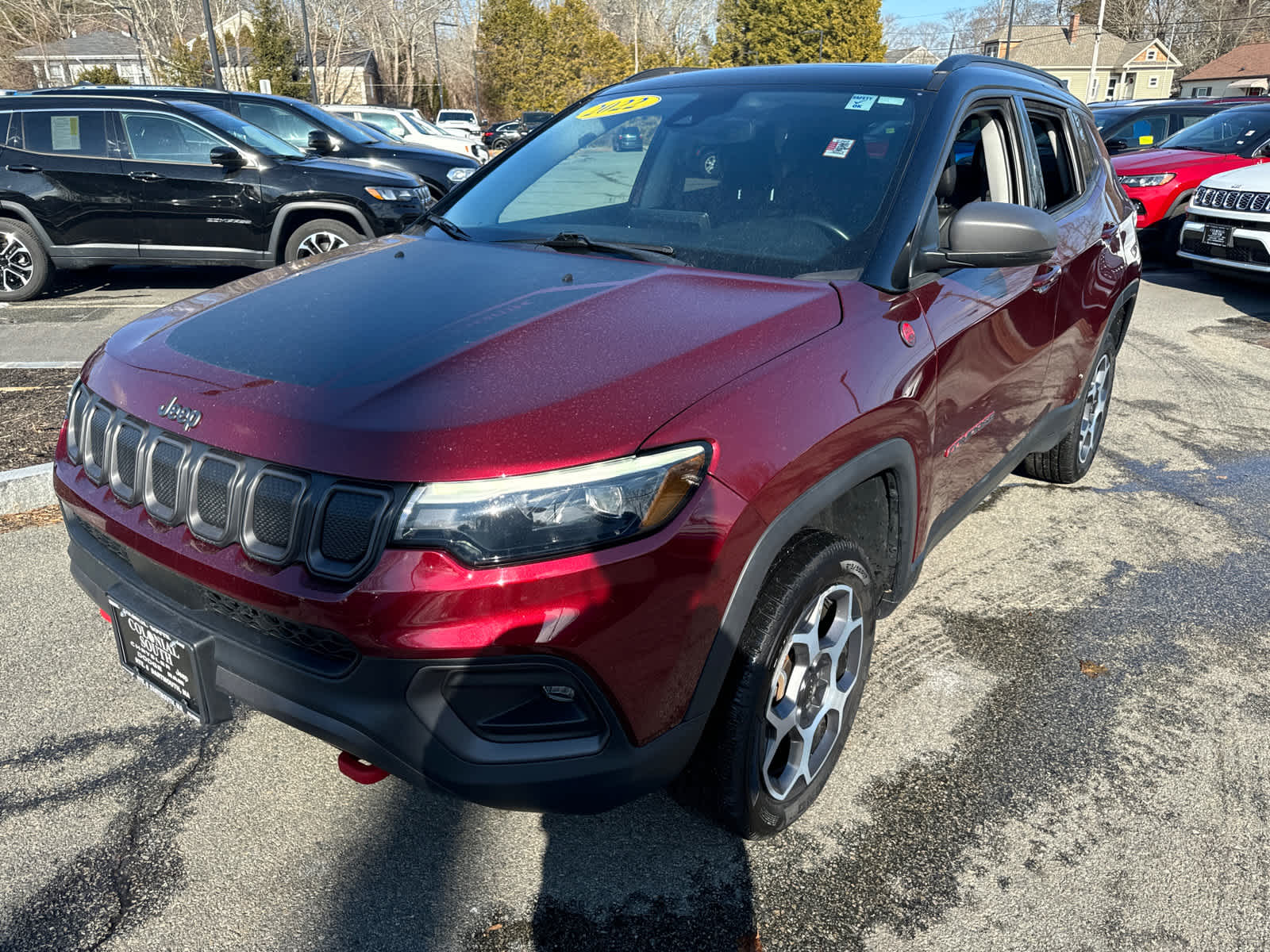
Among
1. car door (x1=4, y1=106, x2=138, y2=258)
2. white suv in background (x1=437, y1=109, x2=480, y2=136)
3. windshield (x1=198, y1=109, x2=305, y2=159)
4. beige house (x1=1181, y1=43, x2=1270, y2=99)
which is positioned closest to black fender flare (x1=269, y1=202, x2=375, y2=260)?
windshield (x1=198, y1=109, x2=305, y2=159)

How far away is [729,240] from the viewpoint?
9.22 ft

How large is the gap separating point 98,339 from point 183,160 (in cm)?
211

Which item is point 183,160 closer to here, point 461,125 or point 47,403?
point 47,403

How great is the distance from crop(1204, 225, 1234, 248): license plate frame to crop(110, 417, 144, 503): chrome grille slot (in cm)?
927

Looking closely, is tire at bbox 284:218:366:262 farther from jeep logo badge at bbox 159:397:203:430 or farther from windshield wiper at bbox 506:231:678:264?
jeep logo badge at bbox 159:397:203:430

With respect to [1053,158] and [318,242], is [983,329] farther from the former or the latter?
[318,242]

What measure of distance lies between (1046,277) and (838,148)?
3.47ft

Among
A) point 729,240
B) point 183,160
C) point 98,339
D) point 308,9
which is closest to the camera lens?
point 729,240

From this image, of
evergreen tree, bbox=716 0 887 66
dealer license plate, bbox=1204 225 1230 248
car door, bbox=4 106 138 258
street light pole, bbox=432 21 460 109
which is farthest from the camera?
street light pole, bbox=432 21 460 109

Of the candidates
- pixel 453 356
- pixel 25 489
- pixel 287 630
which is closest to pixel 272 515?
pixel 287 630

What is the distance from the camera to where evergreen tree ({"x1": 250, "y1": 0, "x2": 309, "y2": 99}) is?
4712 cm

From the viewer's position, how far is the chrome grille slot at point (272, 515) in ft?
6.17

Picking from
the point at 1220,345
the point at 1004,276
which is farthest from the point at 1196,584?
the point at 1220,345

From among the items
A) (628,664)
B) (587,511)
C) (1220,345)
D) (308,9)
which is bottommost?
(1220,345)
